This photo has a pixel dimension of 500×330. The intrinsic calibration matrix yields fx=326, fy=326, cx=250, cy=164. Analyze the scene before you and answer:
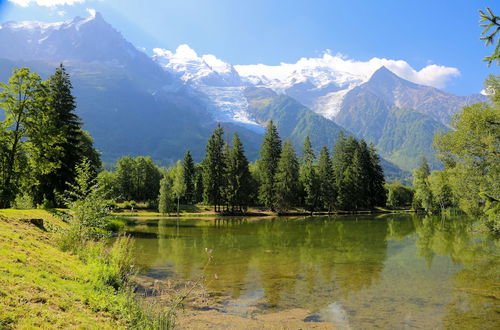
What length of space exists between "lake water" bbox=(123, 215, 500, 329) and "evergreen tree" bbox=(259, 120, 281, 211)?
50.7 meters

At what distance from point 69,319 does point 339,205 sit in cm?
8504

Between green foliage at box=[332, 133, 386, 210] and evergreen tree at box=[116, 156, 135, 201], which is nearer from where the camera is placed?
green foliage at box=[332, 133, 386, 210]

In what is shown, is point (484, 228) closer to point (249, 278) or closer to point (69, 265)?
point (249, 278)

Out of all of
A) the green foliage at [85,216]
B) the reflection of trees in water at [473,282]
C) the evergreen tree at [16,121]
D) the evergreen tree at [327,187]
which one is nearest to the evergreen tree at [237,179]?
the evergreen tree at [327,187]

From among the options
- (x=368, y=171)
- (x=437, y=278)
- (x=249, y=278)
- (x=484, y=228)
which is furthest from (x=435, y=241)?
(x=368, y=171)

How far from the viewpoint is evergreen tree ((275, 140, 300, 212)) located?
3081 inches

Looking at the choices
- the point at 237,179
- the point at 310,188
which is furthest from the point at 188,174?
the point at 310,188

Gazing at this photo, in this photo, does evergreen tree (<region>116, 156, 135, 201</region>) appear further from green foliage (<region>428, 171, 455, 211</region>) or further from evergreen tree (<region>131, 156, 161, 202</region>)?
green foliage (<region>428, 171, 455, 211</region>)

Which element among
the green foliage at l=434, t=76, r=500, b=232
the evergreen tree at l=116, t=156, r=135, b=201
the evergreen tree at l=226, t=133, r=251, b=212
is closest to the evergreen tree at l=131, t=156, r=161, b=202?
the evergreen tree at l=116, t=156, r=135, b=201

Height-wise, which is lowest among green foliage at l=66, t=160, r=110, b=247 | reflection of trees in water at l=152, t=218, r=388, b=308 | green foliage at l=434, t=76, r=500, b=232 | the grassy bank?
reflection of trees in water at l=152, t=218, r=388, b=308

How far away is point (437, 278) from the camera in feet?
59.7

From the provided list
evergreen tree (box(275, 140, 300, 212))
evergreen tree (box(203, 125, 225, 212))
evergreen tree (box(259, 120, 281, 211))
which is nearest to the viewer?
evergreen tree (box(275, 140, 300, 212))

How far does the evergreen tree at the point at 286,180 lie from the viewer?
257ft

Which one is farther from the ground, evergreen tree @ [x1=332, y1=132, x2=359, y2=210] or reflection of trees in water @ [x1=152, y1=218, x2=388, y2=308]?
evergreen tree @ [x1=332, y1=132, x2=359, y2=210]
